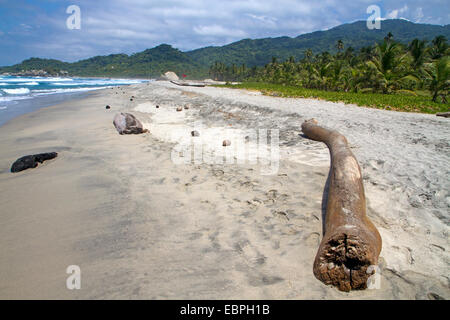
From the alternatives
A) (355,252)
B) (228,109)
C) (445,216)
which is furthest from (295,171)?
(228,109)

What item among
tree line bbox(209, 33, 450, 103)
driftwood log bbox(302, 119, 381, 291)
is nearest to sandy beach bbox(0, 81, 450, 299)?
driftwood log bbox(302, 119, 381, 291)

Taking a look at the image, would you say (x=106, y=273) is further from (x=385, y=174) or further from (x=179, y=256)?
(x=385, y=174)

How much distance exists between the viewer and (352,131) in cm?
695

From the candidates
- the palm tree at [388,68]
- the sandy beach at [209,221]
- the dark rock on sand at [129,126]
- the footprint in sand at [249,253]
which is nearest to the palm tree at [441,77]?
the palm tree at [388,68]

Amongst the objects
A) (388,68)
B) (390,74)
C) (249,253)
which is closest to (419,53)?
(388,68)

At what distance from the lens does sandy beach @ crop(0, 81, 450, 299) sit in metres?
2.30

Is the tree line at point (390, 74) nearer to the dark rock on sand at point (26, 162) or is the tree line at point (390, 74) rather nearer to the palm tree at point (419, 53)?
the palm tree at point (419, 53)

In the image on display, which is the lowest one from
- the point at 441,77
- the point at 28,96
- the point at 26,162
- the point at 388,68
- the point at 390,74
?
the point at 26,162

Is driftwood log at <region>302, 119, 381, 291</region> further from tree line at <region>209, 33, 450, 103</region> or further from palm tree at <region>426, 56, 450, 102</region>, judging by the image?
tree line at <region>209, 33, 450, 103</region>

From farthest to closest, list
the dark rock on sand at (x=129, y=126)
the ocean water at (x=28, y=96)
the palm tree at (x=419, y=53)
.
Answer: the palm tree at (x=419, y=53), the ocean water at (x=28, y=96), the dark rock on sand at (x=129, y=126)

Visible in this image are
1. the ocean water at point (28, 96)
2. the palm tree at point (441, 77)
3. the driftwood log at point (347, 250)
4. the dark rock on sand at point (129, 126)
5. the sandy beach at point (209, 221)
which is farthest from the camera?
the ocean water at point (28, 96)

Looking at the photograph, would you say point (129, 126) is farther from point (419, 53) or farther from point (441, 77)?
point (419, 53)

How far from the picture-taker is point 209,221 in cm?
336

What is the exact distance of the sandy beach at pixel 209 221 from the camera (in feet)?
7.54
